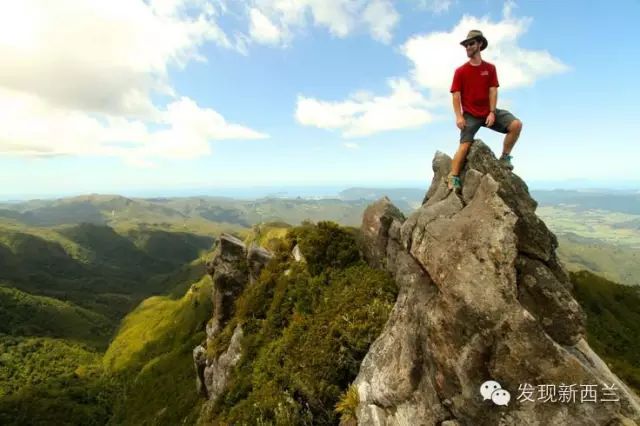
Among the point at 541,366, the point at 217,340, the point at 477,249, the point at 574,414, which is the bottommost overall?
the point at 217,340

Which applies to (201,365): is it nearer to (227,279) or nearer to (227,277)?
(227,279)

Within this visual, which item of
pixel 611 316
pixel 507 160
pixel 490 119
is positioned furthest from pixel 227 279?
pixel 611 316

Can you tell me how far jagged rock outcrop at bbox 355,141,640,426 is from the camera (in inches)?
464

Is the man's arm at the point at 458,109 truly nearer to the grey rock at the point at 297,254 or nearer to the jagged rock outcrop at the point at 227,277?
the grey rock at the point at 297,254

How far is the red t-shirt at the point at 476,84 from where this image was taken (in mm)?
15203

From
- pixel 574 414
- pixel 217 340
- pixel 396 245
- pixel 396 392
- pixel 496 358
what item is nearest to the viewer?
pixel 574 414

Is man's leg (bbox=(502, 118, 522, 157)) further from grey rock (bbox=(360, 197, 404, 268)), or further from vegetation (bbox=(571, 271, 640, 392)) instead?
vegetation (bbox=(571, 271, 640, 392))

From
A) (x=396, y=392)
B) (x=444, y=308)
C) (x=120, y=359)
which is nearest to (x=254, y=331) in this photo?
(x=396, y=392)

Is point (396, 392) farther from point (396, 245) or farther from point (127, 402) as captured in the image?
point (127, 402)

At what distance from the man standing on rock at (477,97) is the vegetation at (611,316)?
4876 centimetres

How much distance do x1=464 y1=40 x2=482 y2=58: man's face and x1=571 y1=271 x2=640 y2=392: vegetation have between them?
5161cm

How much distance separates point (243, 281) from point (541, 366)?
1386 inches

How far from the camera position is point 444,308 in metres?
13.6

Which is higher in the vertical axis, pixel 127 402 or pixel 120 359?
pixel 127 402
